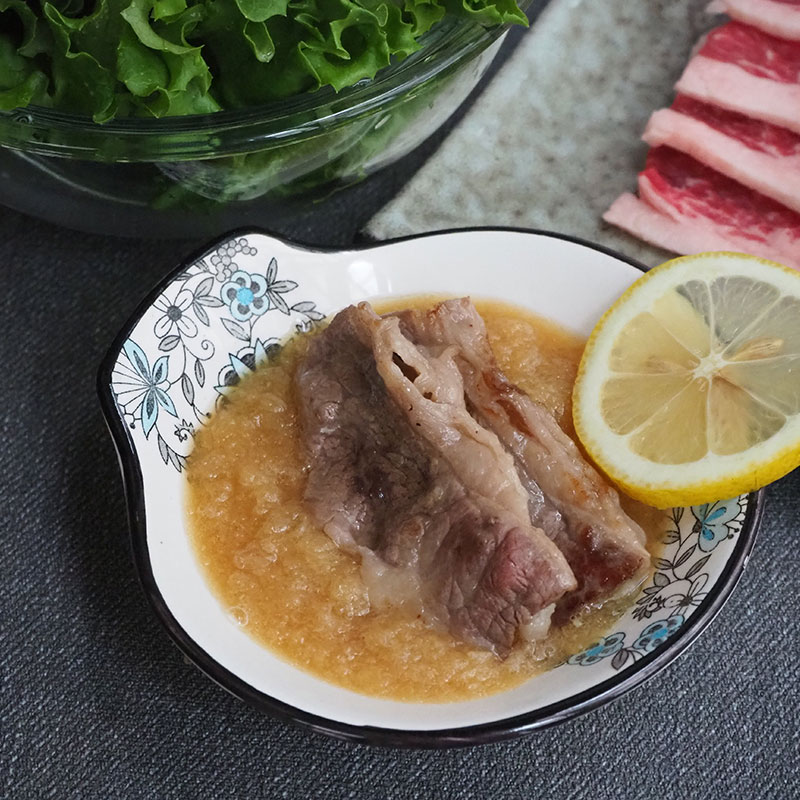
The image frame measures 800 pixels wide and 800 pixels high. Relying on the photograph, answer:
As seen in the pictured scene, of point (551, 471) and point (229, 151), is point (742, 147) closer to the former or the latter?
point (551, 471)

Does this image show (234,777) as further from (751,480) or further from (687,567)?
(751,480)

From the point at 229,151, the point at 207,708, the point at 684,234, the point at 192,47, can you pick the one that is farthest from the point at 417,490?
the point at 684,234

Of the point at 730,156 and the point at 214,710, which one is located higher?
the point at 730,156

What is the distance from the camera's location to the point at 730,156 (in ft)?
11.6

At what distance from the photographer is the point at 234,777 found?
259 centimetres

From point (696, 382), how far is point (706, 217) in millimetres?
1058

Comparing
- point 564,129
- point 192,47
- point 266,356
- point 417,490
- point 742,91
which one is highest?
point 742,91

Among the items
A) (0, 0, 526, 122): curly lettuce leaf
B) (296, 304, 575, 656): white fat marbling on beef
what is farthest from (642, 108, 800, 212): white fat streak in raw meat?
(296, 304, 575, 656): white fat marbling on beef

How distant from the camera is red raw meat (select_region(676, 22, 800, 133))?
11.8 ft

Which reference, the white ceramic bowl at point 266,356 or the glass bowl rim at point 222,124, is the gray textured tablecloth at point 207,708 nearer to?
the white ceramic bowl at point 266,356

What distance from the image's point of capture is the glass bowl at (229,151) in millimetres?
2611

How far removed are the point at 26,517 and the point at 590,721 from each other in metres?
1.72

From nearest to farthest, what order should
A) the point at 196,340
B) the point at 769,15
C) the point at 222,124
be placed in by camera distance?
the point at 222,124 < the point at 196,340 < the point at 769,15

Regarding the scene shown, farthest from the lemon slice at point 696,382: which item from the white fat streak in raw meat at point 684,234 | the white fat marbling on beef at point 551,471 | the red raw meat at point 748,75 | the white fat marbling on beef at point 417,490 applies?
the red raw meat at point 748,75
